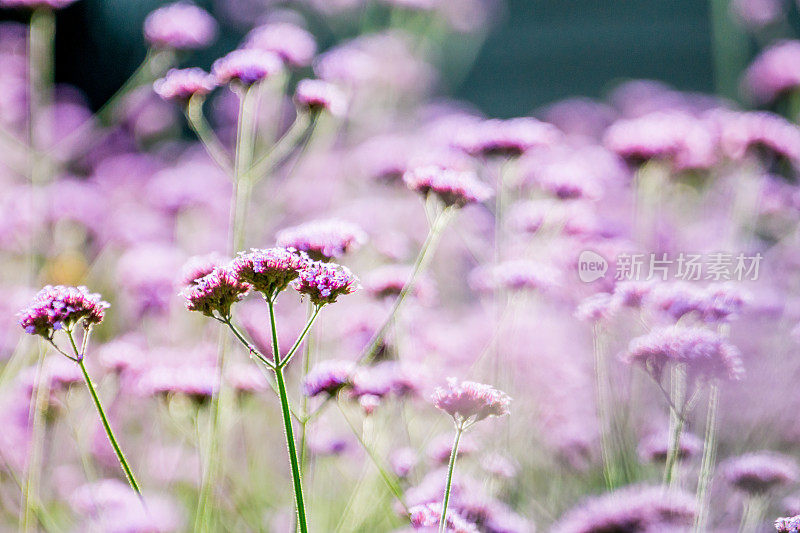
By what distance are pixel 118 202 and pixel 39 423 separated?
7.66 feet

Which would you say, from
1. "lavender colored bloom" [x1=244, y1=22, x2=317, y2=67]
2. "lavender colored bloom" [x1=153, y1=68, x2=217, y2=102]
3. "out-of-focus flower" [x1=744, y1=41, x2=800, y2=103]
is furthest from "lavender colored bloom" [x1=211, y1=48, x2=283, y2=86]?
"out-of-focus flower" [x1=744, y1=41, x2=800, y2=103]

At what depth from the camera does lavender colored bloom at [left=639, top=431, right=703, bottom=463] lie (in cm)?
146

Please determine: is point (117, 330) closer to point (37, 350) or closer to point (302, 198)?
point (37, 350)

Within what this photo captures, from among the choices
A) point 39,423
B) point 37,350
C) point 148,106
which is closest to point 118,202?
point 148,106

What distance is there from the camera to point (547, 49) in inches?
232

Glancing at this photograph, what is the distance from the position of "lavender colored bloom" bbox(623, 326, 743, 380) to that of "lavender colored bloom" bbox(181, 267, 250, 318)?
2.23 ft

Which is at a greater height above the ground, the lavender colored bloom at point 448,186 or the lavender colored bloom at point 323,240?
the lavender colored bloom at point 448,186

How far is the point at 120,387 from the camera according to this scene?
1.95 meters

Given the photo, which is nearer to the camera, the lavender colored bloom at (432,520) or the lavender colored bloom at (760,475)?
the lavender colored bloom at (432,520)

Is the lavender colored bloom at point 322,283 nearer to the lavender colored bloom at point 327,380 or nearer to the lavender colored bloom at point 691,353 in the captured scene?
the lavender colored bloom at point 327,380

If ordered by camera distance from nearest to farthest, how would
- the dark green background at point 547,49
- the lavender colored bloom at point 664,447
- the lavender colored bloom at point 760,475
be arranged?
1. the lavender colored bloom at point 760,475
2. the lavender colored bloom at point 664,447
3. the dark green background at point 547,49

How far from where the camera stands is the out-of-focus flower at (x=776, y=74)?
2672 mm

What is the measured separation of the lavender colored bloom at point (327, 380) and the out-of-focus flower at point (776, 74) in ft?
7.14

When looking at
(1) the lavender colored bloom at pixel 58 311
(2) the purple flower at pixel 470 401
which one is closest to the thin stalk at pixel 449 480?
(2) the purple flower at pixel 470 401
